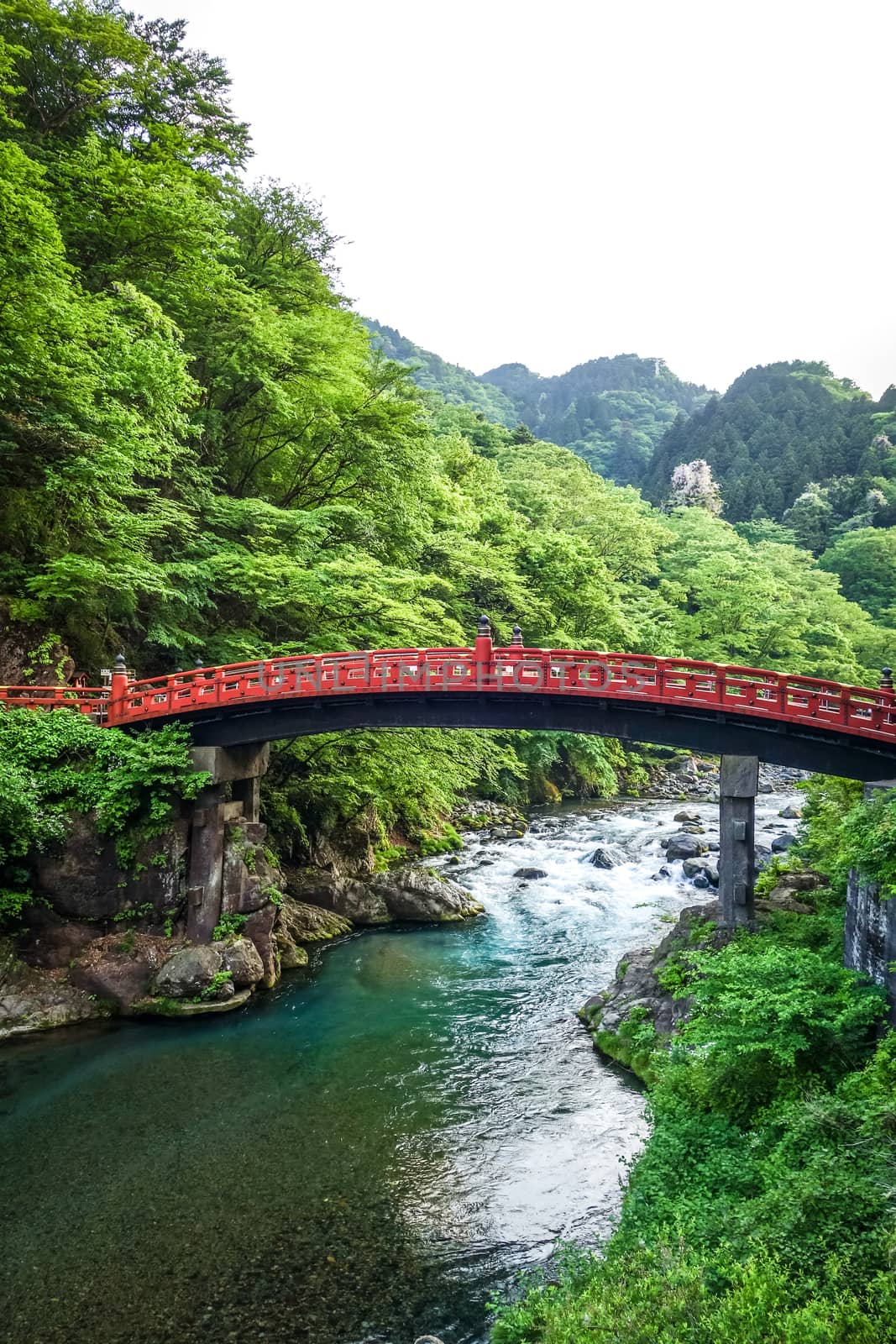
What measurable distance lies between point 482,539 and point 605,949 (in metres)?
21.5

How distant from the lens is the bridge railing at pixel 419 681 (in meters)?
17.0

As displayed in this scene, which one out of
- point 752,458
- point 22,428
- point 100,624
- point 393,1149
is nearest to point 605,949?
point 393,1149

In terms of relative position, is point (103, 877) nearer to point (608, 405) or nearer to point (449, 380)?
point (449, 380)

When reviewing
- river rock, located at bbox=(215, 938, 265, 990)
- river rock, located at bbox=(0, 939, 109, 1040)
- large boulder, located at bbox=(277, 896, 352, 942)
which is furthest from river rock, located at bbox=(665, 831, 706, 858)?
river rock, located at bbox=(0, 939, 109, 1040)

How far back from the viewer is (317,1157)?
39.5 feet

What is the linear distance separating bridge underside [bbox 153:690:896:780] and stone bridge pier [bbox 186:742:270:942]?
646mm

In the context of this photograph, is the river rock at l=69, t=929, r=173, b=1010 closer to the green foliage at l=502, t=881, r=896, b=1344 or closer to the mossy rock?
the mossy rock

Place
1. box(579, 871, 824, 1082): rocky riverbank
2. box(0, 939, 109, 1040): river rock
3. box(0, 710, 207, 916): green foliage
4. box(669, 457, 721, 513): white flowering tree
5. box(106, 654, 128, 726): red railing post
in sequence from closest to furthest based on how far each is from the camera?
box(579, 871, 824, 1082): rocky riverbank → box(0, 939, 109, 1040): river rock → box(0, 710, 207, 916): green foliage → box(106, 654, 128, 726): red railing post → box(669, 457, 721, 513): white flowering tree

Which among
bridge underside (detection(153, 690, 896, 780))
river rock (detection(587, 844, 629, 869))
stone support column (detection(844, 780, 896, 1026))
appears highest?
bridge underside (detection(153, 690, 896, 780))

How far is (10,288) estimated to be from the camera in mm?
16922

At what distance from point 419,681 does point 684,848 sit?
14.7 meters

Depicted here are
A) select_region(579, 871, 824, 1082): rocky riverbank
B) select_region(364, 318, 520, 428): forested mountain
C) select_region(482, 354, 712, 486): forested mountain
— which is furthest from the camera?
select_region(482, 354, 712, 486): forested mountain

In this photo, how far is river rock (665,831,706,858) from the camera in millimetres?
28094

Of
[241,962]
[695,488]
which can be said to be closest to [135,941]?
[241,962]
